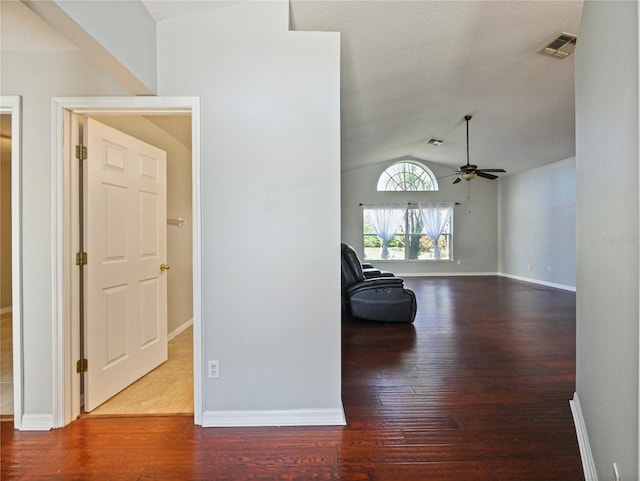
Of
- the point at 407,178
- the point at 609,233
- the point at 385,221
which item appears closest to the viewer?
the point at 609,233

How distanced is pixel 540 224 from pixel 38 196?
8939 millimetres

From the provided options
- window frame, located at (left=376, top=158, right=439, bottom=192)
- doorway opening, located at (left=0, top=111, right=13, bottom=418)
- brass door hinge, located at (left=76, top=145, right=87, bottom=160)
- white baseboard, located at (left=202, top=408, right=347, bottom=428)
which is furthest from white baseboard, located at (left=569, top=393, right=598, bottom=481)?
window frame, located at (left=376, top=158, right=439, bottom=192)

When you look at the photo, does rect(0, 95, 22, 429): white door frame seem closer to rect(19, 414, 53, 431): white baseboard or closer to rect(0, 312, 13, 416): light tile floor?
rect(19, 414, 53, 431): white baseboard

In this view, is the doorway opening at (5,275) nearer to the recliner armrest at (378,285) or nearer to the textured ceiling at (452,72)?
the textured ceiling at (452,72)

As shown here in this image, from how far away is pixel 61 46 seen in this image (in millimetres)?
1892

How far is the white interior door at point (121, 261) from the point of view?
2.10m

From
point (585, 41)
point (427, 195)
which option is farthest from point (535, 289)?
point (585, 41)

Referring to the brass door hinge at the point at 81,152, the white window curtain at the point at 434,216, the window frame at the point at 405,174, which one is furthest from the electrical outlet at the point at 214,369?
the white window curtain at the point at 434,216

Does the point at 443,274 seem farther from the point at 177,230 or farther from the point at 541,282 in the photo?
the point at 177,230

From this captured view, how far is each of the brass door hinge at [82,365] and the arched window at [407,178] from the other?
8.13 m

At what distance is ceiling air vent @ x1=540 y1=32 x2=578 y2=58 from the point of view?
9.57 ft

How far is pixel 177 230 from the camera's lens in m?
3.80

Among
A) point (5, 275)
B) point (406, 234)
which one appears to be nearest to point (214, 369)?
point (5, 275)

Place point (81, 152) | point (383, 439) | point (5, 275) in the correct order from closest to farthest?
point (383, 439) < point (81, 152) < point (5, 275)
